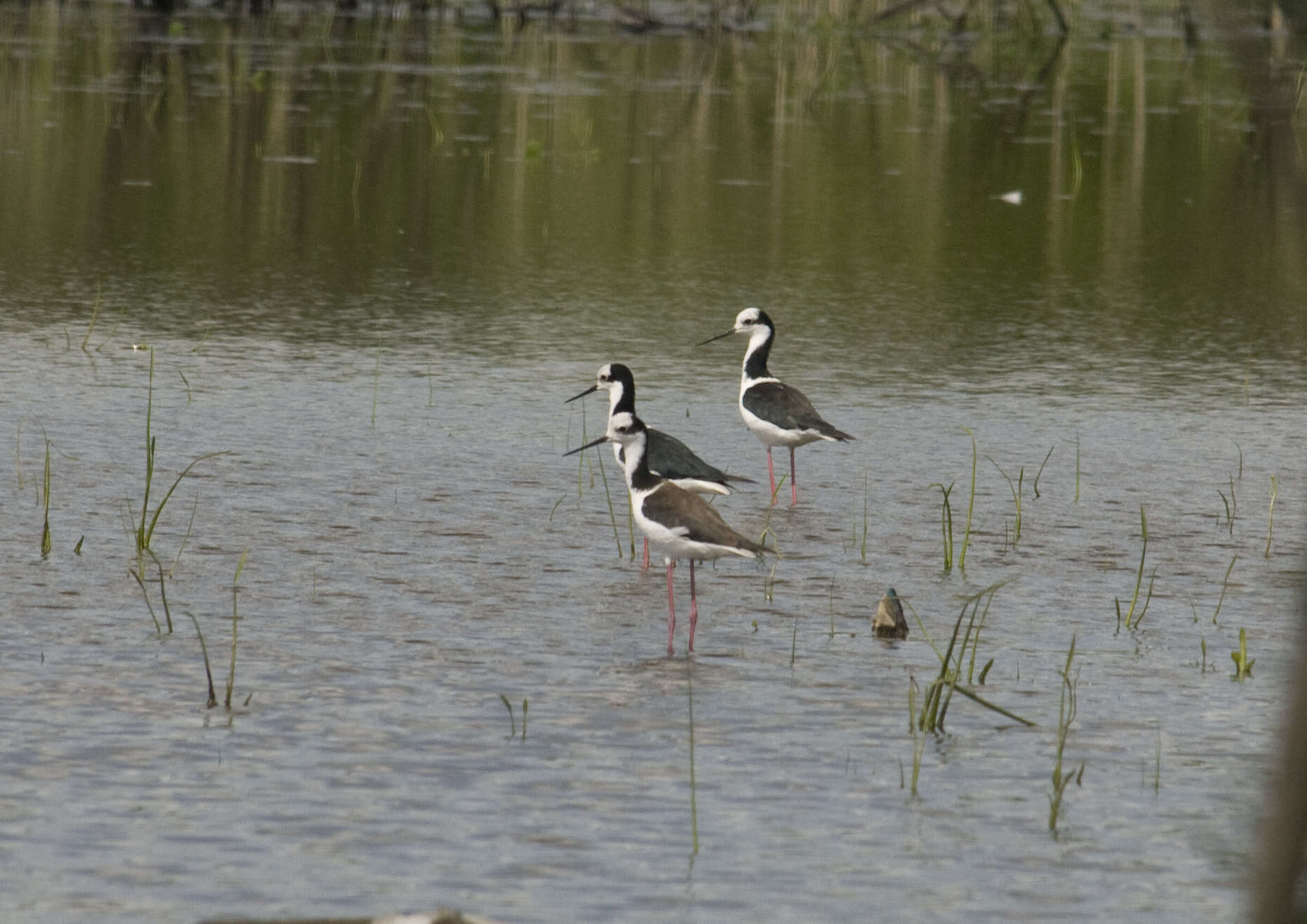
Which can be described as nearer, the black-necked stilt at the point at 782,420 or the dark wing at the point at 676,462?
the dark wing at the point at 676,462

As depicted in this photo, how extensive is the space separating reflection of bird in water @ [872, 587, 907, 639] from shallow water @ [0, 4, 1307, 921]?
0.11 meters

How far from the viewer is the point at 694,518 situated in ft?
29.3

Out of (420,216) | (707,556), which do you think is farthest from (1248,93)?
(420,216)

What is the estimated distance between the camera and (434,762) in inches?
270

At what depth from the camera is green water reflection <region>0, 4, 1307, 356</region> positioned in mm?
17422

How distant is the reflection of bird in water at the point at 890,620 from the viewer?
8508 millimetres

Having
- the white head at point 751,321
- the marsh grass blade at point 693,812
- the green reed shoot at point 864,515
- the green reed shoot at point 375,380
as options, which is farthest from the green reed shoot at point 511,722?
the white head at point 751,321

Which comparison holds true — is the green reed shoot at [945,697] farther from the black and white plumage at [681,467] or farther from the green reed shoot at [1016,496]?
the black and white plumage at [681,467]

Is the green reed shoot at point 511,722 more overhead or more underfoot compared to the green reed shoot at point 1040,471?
more underfoot

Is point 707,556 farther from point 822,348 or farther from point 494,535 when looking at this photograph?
point 822,348

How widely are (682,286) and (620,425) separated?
309 inches

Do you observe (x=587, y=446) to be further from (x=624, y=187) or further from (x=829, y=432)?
(x=624, y=187)

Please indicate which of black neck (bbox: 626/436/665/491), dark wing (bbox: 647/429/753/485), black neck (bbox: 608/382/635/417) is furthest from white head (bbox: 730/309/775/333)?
black neck (bbox: 626/436/665/491)

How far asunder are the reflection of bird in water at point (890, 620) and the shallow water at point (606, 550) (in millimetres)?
108
